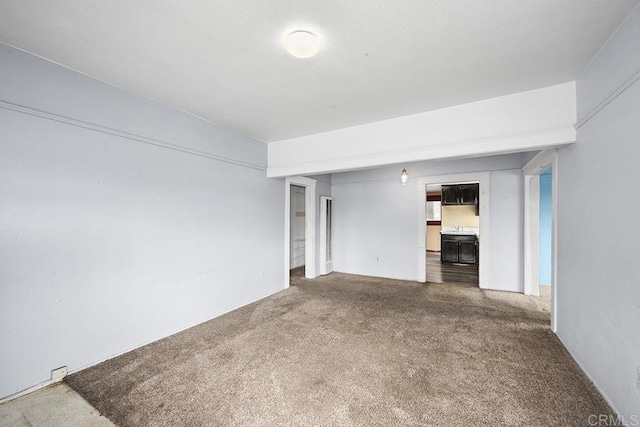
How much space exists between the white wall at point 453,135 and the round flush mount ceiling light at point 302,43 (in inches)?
67.9

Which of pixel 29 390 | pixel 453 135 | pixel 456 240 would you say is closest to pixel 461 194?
pixel 456 240

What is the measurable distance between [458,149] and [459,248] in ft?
17.8

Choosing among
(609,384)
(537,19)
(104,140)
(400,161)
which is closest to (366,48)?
(537,19)

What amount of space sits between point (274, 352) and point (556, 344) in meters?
2.89

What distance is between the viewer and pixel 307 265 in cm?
565

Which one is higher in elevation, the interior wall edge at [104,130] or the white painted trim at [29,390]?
the interior wall edge at [104,130]

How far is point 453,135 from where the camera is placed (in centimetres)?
292

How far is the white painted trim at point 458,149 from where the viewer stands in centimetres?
247

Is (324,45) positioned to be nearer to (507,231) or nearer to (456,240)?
(507,231)


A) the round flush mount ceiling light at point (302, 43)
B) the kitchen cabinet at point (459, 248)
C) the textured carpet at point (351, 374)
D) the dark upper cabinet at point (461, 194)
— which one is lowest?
the textured carpet at point (351, 374)

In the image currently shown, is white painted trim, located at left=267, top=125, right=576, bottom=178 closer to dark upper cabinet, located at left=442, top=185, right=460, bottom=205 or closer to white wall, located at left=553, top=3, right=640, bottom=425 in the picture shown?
white wall, located at left=553, top=3, right=640, bottom=425

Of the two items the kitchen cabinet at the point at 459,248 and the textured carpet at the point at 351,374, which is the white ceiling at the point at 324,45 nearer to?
the textured carpet at the point at 351,374

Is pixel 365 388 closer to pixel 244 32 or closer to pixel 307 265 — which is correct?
pixel 244 32

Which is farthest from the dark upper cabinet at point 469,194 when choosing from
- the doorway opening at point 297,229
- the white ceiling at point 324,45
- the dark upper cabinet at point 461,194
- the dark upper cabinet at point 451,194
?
the white ceiling at point 324,45
